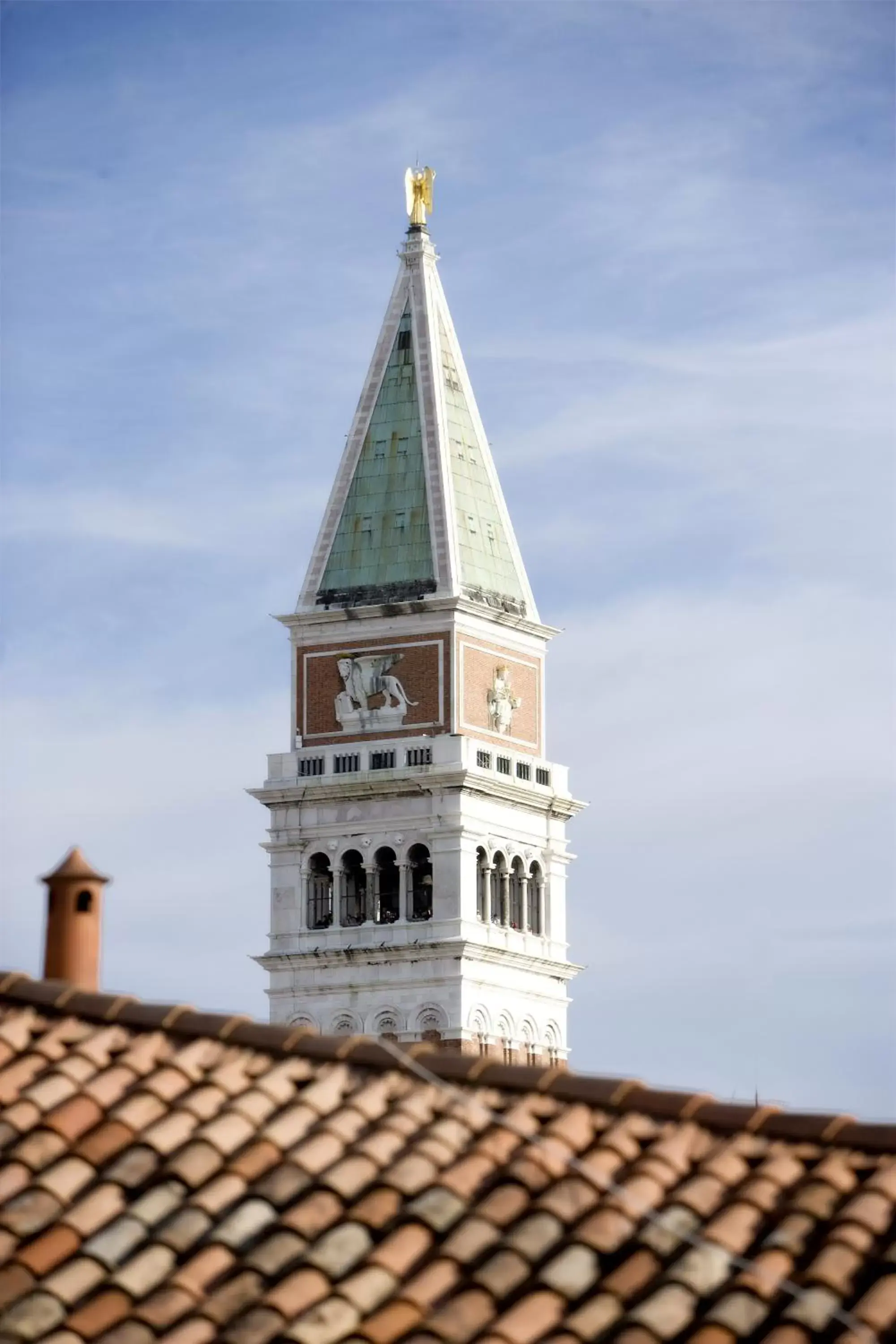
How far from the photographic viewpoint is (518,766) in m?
95.9

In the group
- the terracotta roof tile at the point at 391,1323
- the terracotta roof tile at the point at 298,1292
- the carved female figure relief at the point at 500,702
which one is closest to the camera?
the terracotta roof tile at the point at 391,1323

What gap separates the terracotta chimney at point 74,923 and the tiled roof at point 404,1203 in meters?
1.59

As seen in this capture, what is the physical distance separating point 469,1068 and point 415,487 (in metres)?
76.8

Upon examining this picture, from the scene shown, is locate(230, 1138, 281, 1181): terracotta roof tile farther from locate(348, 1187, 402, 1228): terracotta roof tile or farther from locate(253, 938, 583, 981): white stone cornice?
locate(253, 938, 583, 981): white stone cornice

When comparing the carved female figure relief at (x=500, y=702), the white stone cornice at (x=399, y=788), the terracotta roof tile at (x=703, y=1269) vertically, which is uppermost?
the carved female figure relief at (x=500, y=702)

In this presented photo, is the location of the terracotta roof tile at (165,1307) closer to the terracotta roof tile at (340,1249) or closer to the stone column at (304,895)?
the terracotta roof tile at (340,1249)

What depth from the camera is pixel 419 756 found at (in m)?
93.8

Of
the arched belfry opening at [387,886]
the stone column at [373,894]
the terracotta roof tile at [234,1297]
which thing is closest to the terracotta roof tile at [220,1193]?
the terracotta roof tile at [234,1297]

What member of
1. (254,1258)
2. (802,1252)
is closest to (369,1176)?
(254,1258)

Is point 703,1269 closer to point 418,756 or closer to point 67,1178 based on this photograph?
point 67,1178

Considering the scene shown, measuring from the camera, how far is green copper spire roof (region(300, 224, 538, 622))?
94438mm

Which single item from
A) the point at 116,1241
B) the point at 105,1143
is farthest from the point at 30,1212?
the point at 105,1143

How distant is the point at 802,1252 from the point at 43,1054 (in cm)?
425

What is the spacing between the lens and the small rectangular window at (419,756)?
93.5m
